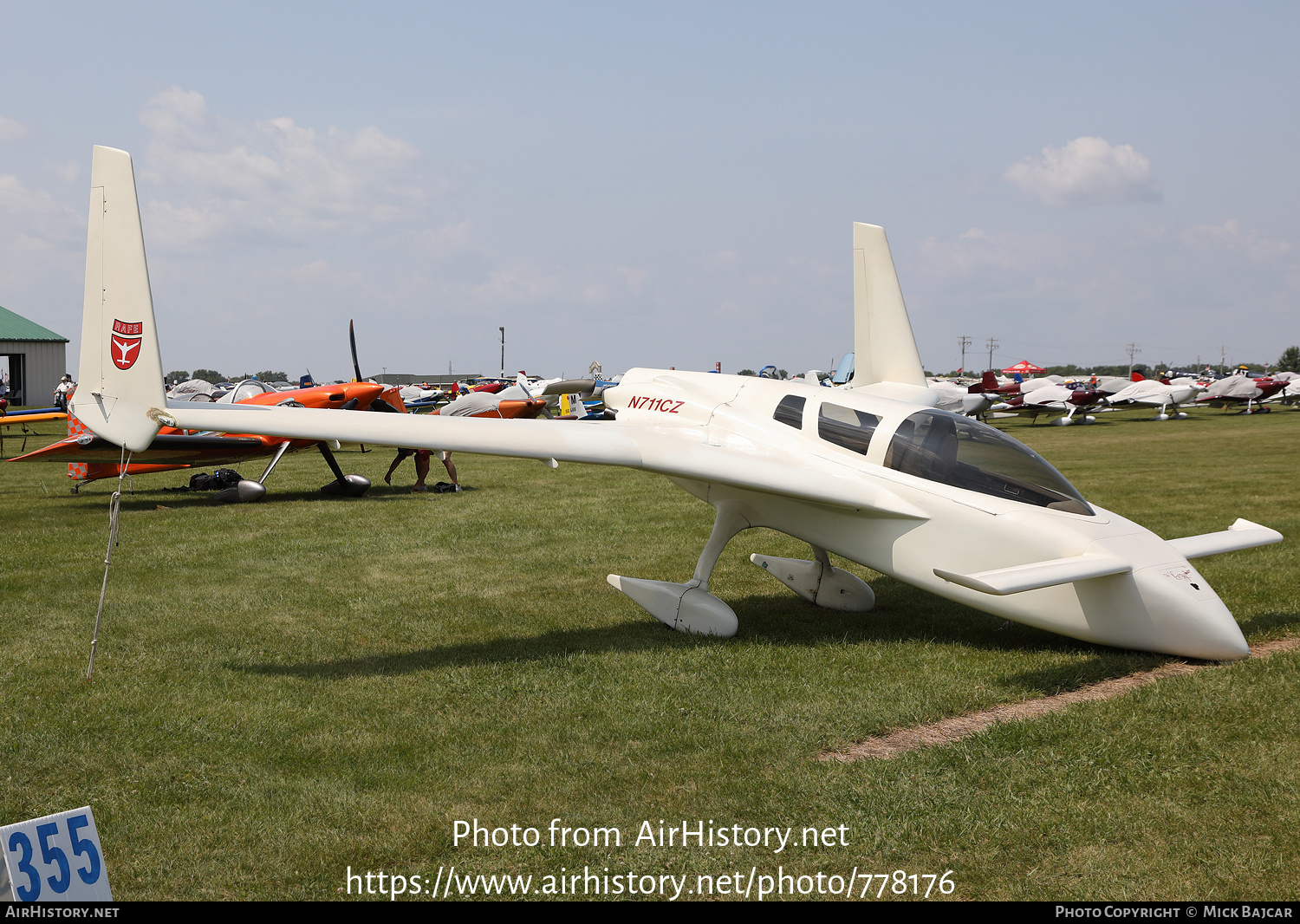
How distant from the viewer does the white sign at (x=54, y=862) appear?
2.53 m

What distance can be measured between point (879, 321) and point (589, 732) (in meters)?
8.88

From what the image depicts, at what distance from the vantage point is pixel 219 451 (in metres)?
15.8

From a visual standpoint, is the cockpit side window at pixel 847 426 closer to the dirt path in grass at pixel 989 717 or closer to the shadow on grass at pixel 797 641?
the shadow on grass at pixel 797 641

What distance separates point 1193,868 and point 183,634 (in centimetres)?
717

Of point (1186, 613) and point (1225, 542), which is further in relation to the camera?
point (1225, 542)

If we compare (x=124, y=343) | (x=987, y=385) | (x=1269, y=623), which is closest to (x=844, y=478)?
(x=1269, y=623)

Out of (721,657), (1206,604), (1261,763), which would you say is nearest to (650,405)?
(721,657)

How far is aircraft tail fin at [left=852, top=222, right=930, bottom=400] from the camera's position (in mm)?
12562

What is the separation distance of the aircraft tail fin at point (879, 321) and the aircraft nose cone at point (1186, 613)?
6724 mm

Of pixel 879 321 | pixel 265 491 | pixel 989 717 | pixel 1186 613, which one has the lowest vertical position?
pixel 265 491

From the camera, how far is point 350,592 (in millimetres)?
9094

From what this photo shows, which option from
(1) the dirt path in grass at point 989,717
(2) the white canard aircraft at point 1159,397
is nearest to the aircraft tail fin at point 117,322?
(1) the dirt path in grass at point 989,717

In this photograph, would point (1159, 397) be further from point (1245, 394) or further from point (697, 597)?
point (697, 597)
